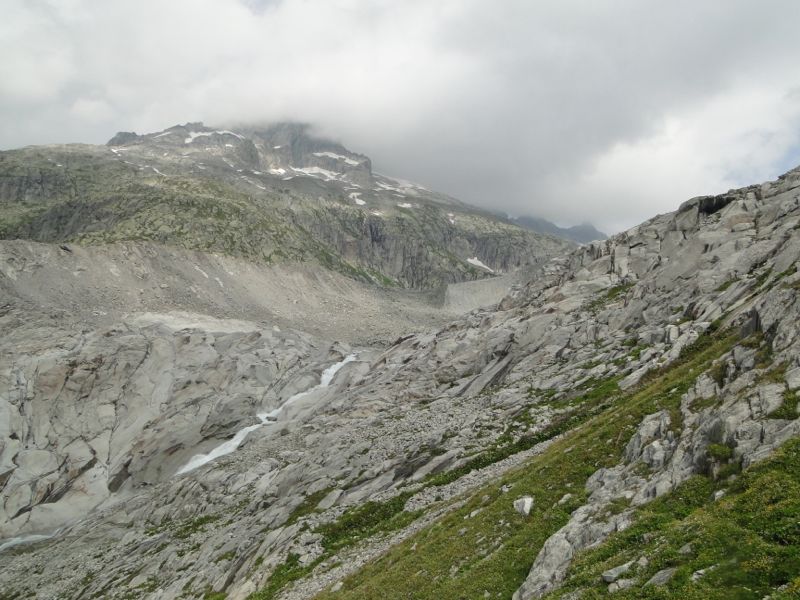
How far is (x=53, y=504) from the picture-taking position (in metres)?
71.9

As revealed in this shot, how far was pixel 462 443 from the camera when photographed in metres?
37.3

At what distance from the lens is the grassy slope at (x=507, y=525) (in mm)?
18609

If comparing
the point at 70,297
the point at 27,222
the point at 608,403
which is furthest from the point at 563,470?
the point at 27,222

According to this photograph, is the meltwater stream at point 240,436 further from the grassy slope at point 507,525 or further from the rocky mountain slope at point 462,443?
the grassy slope at point 507,525

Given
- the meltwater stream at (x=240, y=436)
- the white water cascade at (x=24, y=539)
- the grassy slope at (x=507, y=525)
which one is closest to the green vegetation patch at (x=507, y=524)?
the grassy slope at (x=507, y=525)

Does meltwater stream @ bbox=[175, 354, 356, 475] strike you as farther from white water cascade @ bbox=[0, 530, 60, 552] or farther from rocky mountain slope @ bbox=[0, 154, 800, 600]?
white water cascade @ bbox=[0, 530, 60, 552]

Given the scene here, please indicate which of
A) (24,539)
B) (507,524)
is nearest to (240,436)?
(24,539)

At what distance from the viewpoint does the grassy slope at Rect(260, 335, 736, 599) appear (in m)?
18.6

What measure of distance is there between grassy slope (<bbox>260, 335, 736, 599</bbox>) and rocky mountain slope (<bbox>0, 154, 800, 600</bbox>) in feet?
0.36

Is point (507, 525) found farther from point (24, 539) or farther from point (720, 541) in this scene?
point (24, 539)

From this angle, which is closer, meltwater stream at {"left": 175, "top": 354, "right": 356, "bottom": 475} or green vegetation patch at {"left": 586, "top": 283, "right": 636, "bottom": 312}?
green vegetation patch at {"left": 586, "top": 283, "right": 636, "bottom": 312}

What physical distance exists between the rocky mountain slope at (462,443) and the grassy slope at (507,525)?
11cm

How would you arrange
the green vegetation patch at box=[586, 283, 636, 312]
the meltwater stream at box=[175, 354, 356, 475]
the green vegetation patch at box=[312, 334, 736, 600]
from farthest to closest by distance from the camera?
the meltwater stream at box=[175, 354, 356, 475] → the green vegetation patch at box=[586, 283, 636, 312] → the green vegetation patch at box=[312, 334, 736, 600]

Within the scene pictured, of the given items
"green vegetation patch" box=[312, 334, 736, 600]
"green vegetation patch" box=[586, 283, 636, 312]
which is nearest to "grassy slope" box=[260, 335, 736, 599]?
"green vegetation patch" box=[312, 334, 736, 600]
